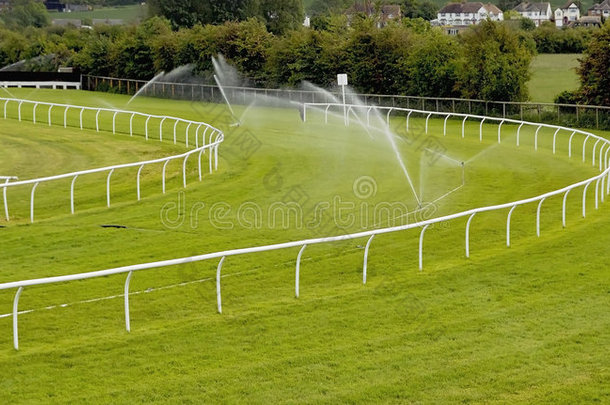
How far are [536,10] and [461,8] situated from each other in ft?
72.6

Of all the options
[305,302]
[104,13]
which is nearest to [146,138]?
[305,302]

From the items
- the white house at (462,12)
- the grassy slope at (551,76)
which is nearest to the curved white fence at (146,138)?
the grassy slope at (551,76)

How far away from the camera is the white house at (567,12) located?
17388 cm

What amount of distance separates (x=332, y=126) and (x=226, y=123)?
202 inches

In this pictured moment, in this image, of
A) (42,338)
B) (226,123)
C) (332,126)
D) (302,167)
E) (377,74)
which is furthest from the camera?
(377,74)

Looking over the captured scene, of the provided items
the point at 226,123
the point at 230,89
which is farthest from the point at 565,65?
the point at 226,123

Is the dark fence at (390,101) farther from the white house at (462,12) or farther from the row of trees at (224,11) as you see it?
the white house at (462,12)

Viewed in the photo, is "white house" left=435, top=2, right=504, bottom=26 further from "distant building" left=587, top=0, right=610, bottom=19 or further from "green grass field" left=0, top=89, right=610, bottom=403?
"green grass field" left=0, top=89, right=610, bottom=403

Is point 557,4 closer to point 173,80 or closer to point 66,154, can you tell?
point 173,80

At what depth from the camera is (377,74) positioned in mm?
49875

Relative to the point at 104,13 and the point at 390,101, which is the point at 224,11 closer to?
the point at 390,101

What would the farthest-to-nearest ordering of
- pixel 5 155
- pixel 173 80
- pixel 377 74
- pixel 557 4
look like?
pixel 557 4, pixel 173 80, pixel 377 74, pixel 5 155

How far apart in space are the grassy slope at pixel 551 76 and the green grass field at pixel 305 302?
38.8 m

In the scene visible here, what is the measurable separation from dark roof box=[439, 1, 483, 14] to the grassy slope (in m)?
81.4
